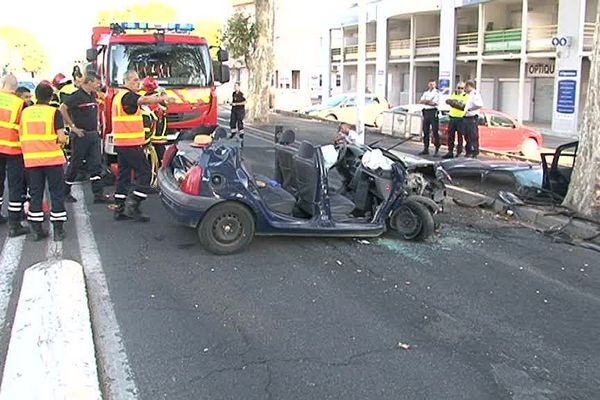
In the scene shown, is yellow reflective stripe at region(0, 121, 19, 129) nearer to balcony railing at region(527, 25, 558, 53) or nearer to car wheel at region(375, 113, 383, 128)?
car wheel at region(375, 113, 383, 128)

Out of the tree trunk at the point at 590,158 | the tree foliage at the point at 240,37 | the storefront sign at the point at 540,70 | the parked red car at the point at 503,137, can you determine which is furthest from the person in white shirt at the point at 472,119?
the storefront sign at the point at 540,70

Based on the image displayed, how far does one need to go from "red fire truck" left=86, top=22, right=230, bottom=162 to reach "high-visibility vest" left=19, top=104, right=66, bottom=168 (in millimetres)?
4048

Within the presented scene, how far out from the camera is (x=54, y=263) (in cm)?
618

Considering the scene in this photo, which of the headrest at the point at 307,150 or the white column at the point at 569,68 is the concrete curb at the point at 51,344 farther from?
the white column at the point at 569,68

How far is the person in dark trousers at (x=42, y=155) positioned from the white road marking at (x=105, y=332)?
44 cm

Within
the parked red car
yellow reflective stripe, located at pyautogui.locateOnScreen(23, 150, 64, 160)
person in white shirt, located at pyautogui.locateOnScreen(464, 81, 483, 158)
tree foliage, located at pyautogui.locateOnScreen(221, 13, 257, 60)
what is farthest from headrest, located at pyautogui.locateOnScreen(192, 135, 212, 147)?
tree foliage, located at pyautogui.locateOnScreen(221, 13, 257, 60)

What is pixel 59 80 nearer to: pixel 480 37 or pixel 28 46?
pixel 480 37

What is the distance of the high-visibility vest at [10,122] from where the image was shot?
24.0 feet

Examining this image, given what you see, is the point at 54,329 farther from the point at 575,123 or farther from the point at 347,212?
the point at 575,123

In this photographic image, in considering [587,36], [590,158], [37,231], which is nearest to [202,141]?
[37,231]

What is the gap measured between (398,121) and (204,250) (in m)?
15.2

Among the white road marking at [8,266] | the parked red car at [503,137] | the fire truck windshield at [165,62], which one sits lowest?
the white road marking at [8,266]

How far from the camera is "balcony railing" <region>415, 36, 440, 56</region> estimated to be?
123ft

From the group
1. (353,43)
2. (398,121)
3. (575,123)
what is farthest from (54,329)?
(353,43)
